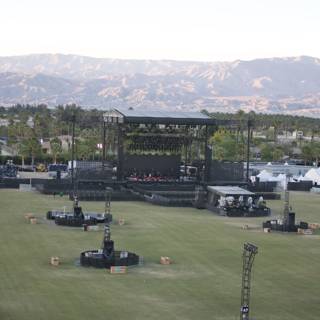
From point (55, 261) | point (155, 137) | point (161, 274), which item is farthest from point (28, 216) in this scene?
point (155, 137)

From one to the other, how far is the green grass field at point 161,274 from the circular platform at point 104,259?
0.68m

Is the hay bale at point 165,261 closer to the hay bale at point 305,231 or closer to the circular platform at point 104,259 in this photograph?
the circular platform at point 104,259

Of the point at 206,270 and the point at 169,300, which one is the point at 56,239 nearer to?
the point at 206,270

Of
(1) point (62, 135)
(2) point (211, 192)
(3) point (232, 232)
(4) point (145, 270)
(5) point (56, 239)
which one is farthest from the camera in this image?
(1) point (62, 135)

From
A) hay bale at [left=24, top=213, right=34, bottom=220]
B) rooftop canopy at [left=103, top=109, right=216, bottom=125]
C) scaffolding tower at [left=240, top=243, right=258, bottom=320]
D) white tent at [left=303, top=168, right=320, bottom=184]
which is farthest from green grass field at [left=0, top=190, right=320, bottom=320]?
white tent at [left=303, top=168, right=320, bottom=184]

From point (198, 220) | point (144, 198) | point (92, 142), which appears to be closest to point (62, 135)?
point (92, 142)

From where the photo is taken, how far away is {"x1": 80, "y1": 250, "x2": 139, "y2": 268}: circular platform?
41000 mm

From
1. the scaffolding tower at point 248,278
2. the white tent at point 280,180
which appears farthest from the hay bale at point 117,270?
the white tent at point 280,180

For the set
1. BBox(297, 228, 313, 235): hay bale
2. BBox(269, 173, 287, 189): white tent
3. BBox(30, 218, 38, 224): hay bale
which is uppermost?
BBox(269, 173, 287, 189): white tent

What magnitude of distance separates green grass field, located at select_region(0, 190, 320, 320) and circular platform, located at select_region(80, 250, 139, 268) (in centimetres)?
68

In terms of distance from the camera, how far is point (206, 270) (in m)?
41.3

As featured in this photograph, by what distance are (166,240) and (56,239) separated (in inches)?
266

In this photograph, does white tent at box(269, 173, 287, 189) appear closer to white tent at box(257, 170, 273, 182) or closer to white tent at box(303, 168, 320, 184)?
white tent at box(257, 170, 273, 182)

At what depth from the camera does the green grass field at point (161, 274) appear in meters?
32.6
